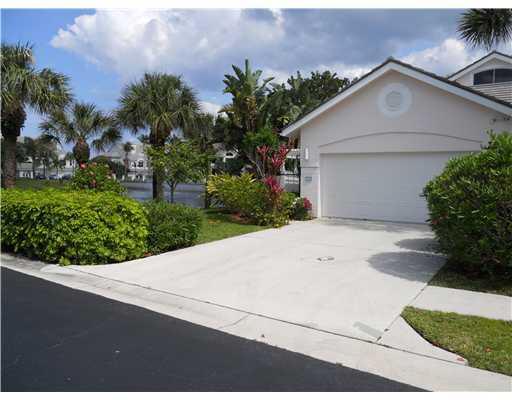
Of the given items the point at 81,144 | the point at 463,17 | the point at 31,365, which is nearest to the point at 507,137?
the point at 31,365

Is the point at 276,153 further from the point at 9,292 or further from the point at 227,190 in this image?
the point at 9,292

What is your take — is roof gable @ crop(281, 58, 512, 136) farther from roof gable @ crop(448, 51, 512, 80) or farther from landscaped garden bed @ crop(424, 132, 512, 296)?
roof gable @ crop(448, 51, 512, 80)

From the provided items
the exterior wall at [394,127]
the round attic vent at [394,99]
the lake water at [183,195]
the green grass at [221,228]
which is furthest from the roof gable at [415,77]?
the lake water at [183,195]

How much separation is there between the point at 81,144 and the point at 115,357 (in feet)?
57.3

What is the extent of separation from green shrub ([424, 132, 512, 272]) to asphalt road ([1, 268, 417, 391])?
315cm

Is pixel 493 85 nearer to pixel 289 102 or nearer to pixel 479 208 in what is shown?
pixel 289 102

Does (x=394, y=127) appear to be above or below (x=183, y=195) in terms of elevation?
above

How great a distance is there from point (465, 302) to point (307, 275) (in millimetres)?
2276

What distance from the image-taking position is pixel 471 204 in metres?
5.69

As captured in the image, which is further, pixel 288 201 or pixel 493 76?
pixel 493 76

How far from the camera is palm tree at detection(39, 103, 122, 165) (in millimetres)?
18984

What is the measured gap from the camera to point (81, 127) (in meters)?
19.1

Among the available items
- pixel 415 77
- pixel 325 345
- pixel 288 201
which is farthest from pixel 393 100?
pixel 325 345

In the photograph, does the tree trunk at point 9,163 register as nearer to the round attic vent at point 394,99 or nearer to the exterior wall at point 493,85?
the round attic vent at point 394,99
